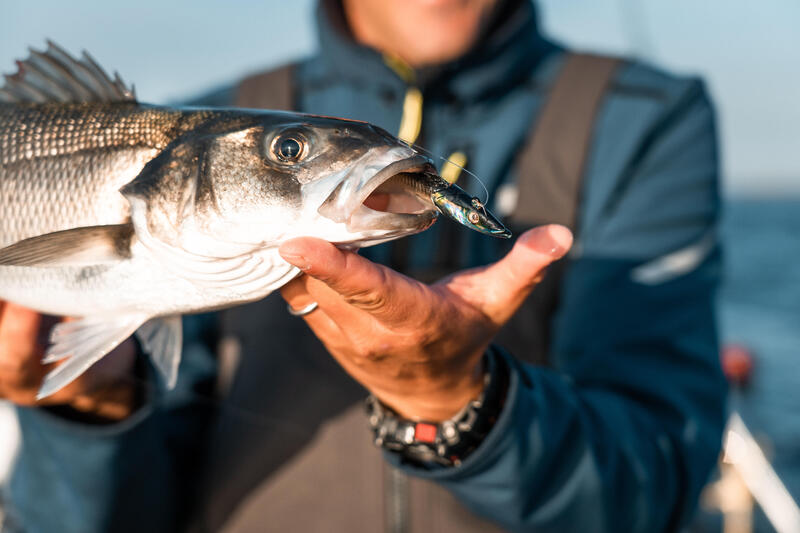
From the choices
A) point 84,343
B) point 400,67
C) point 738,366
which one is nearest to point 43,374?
point 84,343

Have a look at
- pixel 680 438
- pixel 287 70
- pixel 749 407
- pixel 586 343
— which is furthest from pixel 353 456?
pixel 749 407

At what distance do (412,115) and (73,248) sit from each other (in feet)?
4.82

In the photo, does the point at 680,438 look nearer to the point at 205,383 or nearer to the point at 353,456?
the point at 353,456

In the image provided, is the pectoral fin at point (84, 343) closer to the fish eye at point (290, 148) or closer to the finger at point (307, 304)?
the finger at point (307, 304)

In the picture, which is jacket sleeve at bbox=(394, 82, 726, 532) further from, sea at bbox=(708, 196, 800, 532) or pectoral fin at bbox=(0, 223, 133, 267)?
pectoral fin at bbox=(0, 223, 133, 267)

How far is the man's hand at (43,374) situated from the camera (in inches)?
69.5

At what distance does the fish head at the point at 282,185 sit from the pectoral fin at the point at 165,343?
32 cm

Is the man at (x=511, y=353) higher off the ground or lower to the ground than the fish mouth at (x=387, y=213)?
lower

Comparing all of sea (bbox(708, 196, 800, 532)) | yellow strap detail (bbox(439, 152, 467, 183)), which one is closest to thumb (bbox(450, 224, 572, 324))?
yellow strap detail (bbox(439, 152, 467, 183))

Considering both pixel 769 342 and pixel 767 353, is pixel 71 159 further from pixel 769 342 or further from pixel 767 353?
pixel 769 342

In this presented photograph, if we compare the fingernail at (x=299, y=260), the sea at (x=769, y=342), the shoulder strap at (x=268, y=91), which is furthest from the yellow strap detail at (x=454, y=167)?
the fingernail at (x=299, y=260)

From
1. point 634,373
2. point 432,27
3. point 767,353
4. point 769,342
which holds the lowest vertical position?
point 769,342

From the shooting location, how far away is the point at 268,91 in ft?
8.40

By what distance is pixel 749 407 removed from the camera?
417 inches
